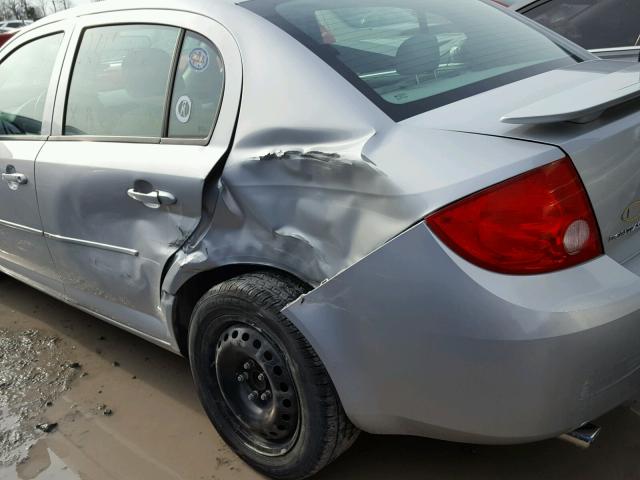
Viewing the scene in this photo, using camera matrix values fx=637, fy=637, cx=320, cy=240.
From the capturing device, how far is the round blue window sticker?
2.24m

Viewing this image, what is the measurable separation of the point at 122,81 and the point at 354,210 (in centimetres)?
136

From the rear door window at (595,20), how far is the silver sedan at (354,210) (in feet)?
4.56

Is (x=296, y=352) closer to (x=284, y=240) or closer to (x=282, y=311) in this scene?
(x=282, y=311)

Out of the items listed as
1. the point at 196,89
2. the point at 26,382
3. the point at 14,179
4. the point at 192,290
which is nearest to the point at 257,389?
the point at 192,290

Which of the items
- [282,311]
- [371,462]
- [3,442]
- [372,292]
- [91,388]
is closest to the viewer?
[372,292]

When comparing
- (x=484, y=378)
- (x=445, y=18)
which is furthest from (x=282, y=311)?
(x=445, y=18)

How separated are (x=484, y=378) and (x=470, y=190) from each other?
1.55 feet

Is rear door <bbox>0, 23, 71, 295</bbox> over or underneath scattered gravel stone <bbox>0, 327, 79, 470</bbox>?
over

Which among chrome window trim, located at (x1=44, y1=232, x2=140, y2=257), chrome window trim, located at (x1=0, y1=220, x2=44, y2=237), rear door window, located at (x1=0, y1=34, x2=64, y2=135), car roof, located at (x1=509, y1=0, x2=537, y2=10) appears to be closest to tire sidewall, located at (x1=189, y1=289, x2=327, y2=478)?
chrome window trim, located at (x1=44, y1=232, x2=140, y2=257)

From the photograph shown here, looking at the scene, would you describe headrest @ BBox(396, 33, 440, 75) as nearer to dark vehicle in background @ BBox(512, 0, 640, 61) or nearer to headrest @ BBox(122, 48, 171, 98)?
headrest @ BBox(122, 48, 171, 98)

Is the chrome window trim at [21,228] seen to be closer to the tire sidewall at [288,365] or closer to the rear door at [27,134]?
the rear door at [27,134]

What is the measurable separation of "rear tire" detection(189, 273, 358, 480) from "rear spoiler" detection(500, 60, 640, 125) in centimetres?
82

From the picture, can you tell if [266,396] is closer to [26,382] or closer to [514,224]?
[514,224]

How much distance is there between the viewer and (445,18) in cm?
246
